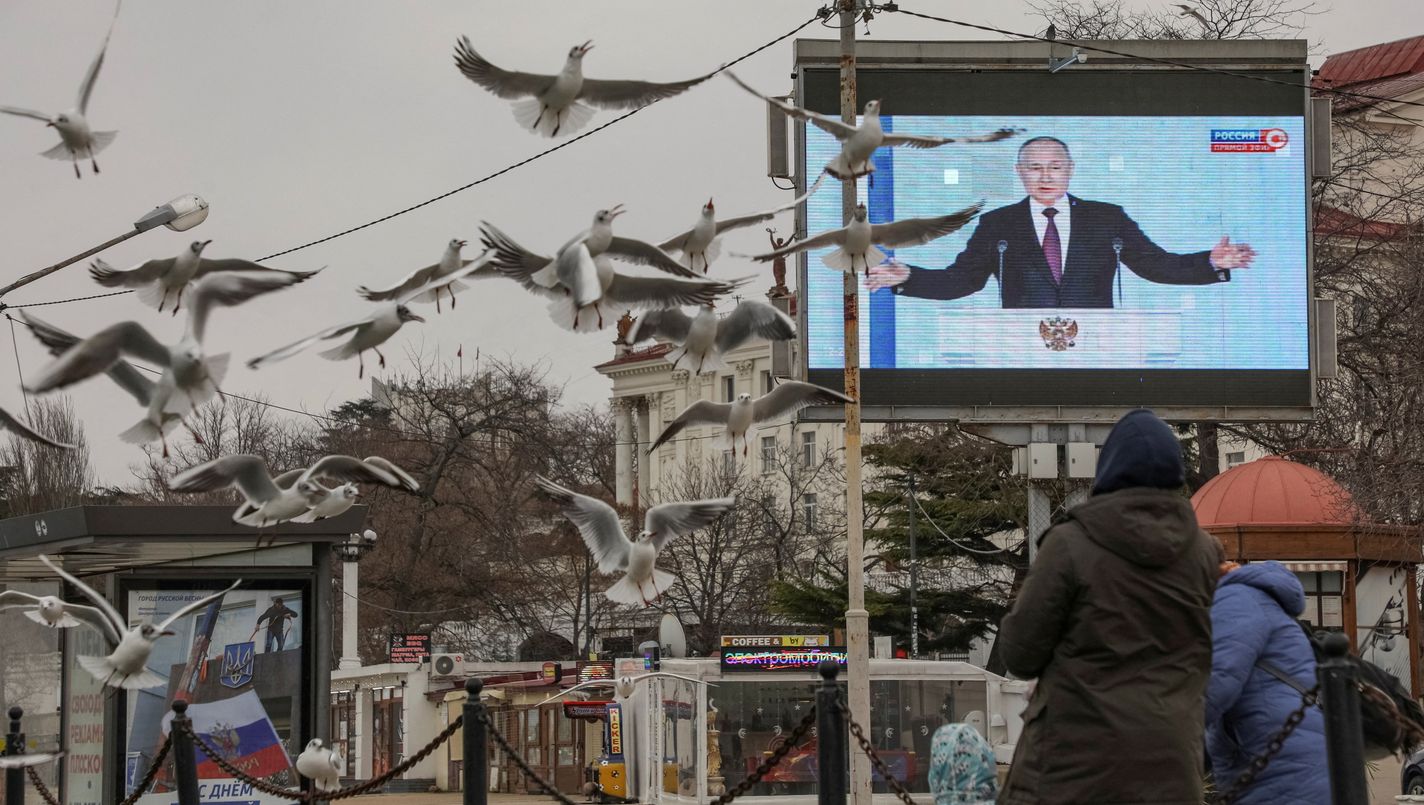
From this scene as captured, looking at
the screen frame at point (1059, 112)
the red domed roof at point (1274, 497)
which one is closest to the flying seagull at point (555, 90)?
the screen frame at point (1059, 112)

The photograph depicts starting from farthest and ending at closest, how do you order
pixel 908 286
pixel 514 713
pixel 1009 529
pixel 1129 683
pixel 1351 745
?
pixel 1009 529 → pixel 514 713 → pixel 908 286 → pixel 1351 745 → pixel 1129 683

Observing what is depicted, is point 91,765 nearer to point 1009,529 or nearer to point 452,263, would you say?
point 452,263

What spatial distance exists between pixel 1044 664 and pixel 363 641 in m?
54.1

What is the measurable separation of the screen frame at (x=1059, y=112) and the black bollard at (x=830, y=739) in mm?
13078

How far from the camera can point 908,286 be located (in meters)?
21.2

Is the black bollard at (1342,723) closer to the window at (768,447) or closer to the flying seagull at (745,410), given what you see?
the flying seagull at (745,410)

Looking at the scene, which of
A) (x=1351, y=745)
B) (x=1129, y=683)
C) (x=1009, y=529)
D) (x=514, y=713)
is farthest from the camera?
(x=1009, y=529)

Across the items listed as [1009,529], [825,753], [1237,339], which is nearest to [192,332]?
[825,753]

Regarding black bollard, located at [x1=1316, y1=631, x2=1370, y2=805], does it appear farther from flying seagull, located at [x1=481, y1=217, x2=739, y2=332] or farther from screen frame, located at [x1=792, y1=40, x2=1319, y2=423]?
screen frame, located at [x1=792, y1=40, x2=1319, y2=423]

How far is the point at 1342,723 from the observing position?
632 cm

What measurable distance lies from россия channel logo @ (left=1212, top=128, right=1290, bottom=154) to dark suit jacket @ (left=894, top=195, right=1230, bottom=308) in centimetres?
145

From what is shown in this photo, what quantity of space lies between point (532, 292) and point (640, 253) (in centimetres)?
72

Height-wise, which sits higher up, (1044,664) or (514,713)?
(1044,664)

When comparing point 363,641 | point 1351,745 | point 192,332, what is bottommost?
point 363,641
